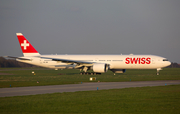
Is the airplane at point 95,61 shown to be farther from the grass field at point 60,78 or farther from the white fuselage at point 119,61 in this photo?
the grass field at point 60,78

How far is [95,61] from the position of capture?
56.5 m

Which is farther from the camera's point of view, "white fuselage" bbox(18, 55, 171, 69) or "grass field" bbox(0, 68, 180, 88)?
"white fuselage" bbox(18, 55, 171, 69)

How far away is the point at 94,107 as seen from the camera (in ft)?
47.0

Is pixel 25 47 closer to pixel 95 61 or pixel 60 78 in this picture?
pixel 95 61

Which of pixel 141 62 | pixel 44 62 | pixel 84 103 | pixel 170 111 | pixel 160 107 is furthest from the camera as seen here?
pixel 44 62

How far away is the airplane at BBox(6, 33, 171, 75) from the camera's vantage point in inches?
2067

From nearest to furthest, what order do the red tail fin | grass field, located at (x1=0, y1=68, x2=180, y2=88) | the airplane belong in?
grass field, located at (x1=0, y1=68, x2=180, y2=88), the airplane, the red tail fin

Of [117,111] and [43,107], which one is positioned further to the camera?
[43,107]

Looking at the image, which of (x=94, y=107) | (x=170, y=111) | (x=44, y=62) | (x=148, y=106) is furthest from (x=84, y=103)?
(x=44, y=62)

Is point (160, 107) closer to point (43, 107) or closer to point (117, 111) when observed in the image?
point (117, 111)

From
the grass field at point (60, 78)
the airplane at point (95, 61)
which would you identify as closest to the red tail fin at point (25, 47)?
the airplane at point (95, 61)

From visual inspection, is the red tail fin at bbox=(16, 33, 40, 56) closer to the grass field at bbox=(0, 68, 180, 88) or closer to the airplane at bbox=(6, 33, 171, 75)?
the airplane at bbox=(6, 33, 171, 75)

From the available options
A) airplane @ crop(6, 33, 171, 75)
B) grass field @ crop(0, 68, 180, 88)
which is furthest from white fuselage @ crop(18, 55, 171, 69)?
grass field @ crop(0, 68, 180, 88)

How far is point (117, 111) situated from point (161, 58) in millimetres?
42209
